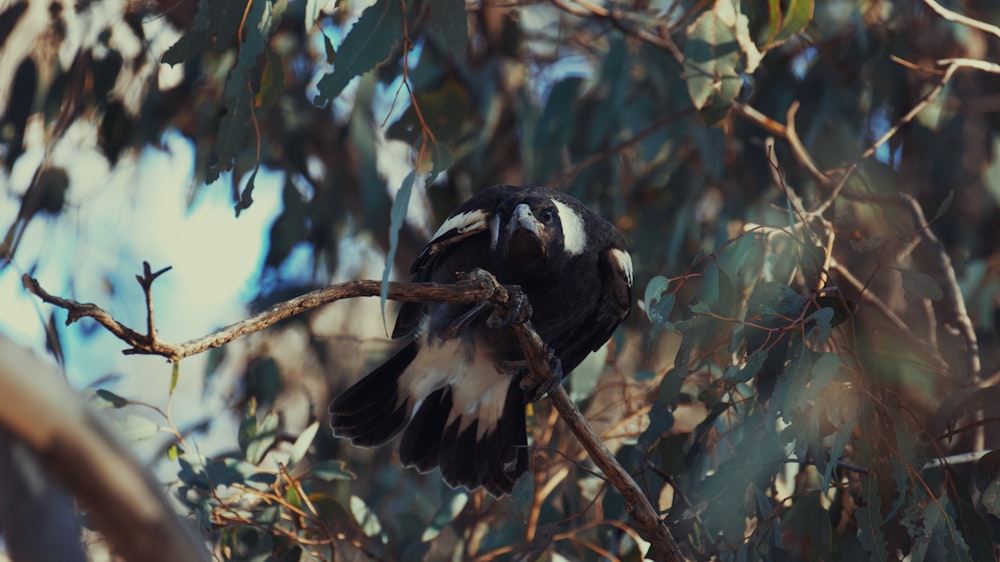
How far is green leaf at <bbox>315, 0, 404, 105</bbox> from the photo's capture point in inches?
83.2

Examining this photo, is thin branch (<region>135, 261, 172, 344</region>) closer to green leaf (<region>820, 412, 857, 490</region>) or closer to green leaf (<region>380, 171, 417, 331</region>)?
green leaf (<region>380, 171, 417, 331</region>)

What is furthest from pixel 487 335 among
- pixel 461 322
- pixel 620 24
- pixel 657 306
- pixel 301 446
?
pixel 620 24

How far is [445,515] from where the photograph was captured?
2746mm

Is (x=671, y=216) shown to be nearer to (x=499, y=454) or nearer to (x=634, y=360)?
(x=634, y=360)

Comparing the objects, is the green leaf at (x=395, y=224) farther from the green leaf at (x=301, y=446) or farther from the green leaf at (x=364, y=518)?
the green leaf at (x=364, y=518)

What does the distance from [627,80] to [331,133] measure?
1.34 metres

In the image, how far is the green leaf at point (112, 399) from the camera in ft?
7.80

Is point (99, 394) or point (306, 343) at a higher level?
point (99, 394)

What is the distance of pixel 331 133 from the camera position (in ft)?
13.7

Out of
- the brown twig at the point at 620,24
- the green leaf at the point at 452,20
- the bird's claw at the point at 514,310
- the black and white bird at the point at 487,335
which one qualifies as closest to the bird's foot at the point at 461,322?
the black and white bird at the point at 487,335

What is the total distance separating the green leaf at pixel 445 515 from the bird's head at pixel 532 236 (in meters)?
0.67

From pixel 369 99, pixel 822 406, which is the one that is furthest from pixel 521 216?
pixel 369 99

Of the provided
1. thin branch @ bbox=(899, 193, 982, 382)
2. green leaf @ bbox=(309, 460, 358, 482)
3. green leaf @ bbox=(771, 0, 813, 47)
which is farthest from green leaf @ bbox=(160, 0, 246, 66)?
thin branch @ bbox=(899, 193, 982, 382)

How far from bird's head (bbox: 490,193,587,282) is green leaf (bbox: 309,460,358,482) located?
66cm
